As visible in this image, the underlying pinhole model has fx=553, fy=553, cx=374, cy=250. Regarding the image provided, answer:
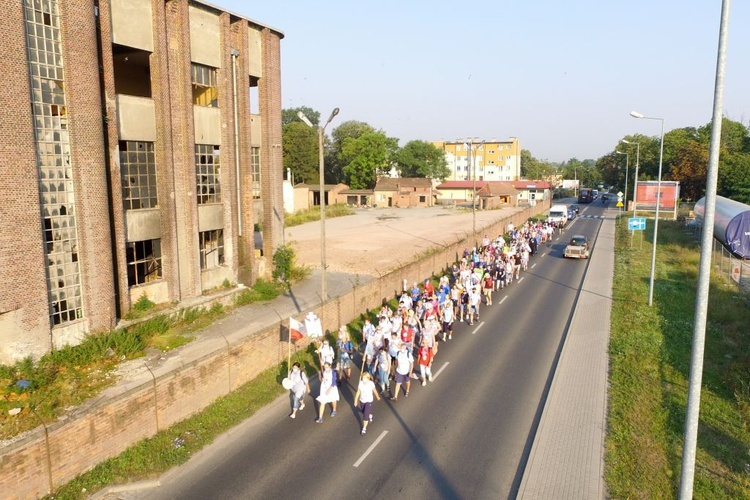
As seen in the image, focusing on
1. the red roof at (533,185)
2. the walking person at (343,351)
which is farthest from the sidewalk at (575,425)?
the red roof at (533,185)

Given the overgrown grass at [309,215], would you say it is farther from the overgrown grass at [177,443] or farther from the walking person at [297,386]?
the walking person at [297,386]

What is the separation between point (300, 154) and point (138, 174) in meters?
77.1

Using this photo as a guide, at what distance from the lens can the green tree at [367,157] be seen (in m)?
89.9

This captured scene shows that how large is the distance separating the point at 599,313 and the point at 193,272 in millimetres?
16294

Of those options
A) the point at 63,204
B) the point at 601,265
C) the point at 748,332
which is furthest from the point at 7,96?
the point at 601,265

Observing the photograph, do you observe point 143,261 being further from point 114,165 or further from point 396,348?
point 396,348

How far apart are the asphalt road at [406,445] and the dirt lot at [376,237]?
12449mm

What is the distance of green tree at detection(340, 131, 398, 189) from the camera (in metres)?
89.9

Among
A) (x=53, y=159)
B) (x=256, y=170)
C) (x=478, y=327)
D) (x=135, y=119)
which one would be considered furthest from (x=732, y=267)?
(x=53, y=159)

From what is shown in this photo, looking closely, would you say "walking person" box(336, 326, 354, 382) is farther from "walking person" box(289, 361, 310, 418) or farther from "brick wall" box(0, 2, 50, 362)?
"brick wall" box(0, 2, 50, 362)

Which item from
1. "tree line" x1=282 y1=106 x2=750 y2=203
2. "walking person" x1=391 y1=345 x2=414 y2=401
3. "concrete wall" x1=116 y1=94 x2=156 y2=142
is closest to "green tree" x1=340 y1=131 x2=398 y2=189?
"tree line" x1=282 y1=106 x2=750 y2=203

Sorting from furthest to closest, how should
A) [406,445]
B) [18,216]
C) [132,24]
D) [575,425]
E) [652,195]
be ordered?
[652,195] → [132,24] → [18,216] → [575,425] → [406,445]

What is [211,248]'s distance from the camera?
22.2 m

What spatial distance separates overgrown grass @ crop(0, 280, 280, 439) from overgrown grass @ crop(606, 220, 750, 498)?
37.1ft
